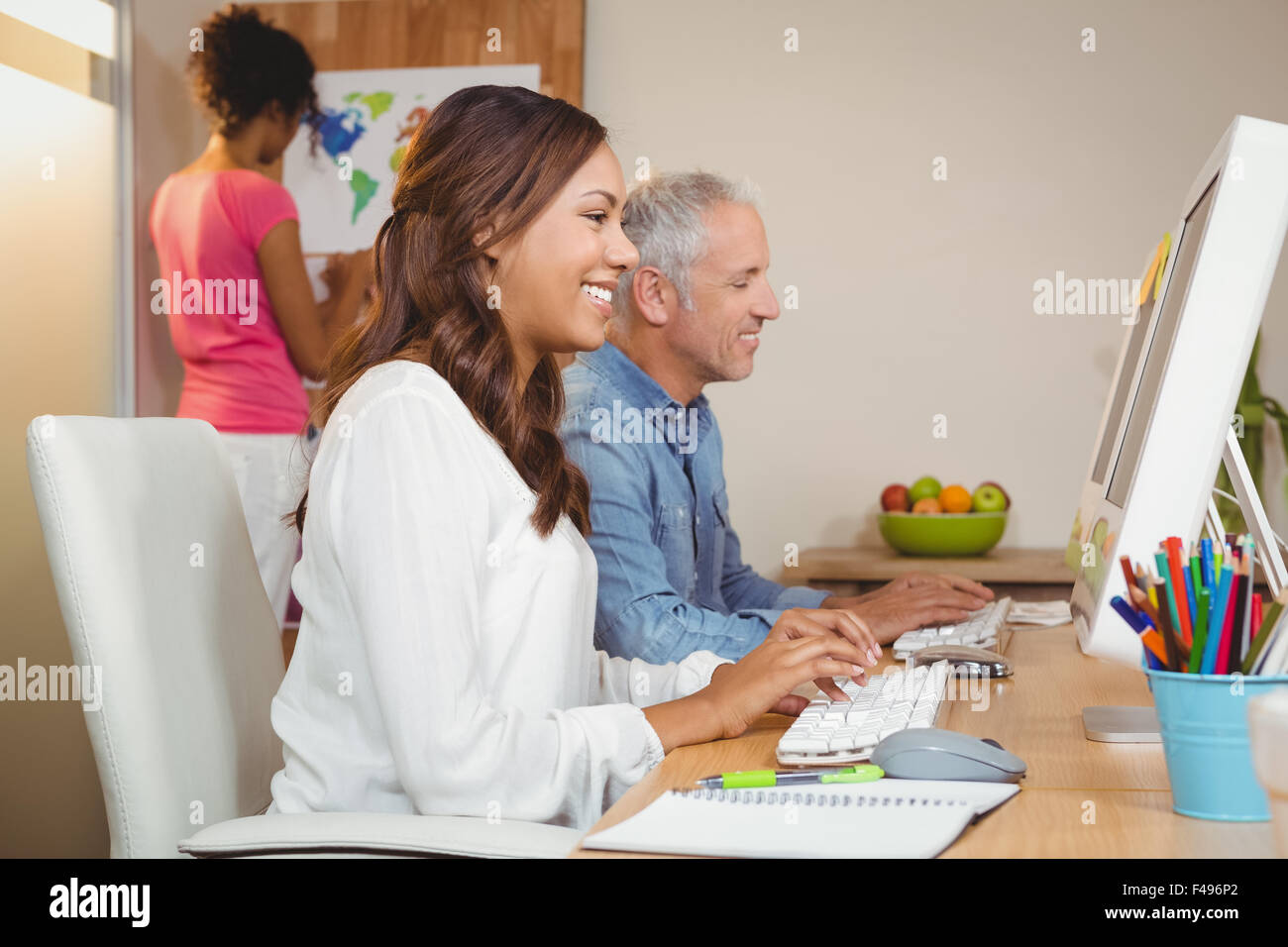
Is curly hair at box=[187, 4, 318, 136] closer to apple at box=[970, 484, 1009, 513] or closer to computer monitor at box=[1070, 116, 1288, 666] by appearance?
apple at box=[970, 484, 1009, 513]

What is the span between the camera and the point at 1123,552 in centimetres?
93

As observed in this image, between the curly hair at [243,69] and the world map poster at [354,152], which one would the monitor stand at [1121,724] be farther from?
the world map poster at [354,152]

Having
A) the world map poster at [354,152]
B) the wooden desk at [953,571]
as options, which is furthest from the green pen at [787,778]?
the world map poster at [354,152]

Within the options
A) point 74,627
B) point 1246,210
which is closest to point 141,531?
point 74,627

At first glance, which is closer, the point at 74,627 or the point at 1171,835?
the point at 1171,835

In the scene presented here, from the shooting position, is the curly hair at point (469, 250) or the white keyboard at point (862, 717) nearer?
the white keyboard at point (862, 717)

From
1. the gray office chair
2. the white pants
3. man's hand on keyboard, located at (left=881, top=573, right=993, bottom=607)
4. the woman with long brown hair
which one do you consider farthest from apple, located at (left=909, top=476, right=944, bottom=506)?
the gray office chair

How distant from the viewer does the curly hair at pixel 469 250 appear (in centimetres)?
117

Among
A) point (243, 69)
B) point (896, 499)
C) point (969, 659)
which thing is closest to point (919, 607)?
point (969, 659)

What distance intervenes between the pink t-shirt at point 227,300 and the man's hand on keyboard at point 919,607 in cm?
145

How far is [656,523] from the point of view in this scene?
1.73 metres

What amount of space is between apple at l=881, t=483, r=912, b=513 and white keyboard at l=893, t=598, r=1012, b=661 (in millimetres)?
1021
